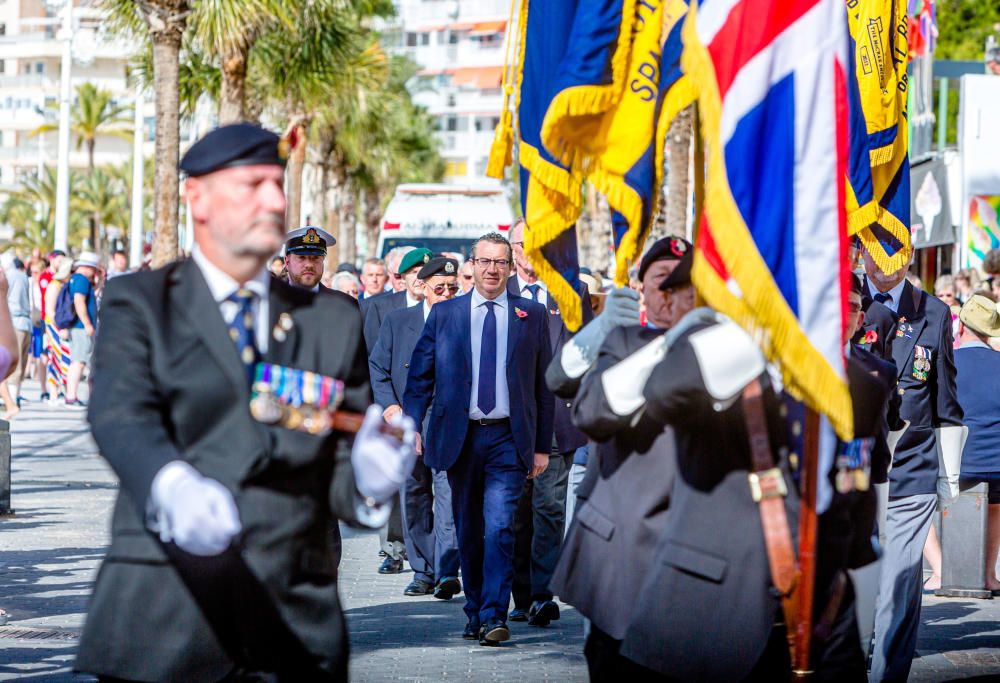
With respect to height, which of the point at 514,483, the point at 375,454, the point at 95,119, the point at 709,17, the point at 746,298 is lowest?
the point at 514,483

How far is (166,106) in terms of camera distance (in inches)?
827

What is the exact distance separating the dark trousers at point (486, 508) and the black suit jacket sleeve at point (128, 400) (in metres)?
5.12

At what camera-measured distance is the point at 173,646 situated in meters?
4.09

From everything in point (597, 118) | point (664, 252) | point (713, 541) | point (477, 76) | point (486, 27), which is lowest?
point (713, 541)

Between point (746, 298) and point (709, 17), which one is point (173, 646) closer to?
point (746, 298)

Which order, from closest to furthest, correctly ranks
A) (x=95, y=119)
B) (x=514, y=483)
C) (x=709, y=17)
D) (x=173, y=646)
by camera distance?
(x=173, y=646) < (x=709, y=17) < (x=514, y=483) < (x=95, y=119)

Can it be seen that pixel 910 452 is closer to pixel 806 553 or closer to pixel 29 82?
pixel 806 553

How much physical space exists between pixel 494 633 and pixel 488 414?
1.17 m

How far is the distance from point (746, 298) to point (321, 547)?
4.31 ft

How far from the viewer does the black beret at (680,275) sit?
523 cm

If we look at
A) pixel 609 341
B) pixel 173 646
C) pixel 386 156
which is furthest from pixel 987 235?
pixel 386 156

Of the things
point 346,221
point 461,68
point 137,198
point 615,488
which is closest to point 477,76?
point 461,68

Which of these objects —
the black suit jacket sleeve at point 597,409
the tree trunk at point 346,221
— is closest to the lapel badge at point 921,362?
the black suit jacket sleeve at point 597,409

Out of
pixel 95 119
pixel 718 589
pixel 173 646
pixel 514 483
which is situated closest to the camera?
pixel 173 646
